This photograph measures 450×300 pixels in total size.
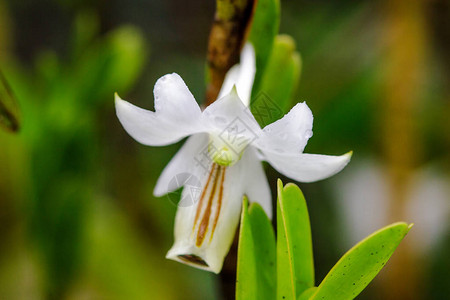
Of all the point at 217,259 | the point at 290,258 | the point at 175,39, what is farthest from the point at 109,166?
the point at 290,258

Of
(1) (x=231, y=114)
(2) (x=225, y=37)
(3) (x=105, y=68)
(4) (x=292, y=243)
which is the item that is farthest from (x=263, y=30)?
(3) (x=105, y=68)

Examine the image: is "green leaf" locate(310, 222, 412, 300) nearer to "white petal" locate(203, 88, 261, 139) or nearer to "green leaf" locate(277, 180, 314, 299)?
"green leaf" locate(277, 180, 314, 299)

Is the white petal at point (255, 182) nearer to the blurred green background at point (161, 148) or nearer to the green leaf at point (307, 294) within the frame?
the green leaf at point (307, 294)

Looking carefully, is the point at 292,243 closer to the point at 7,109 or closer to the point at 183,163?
the point at 183,163

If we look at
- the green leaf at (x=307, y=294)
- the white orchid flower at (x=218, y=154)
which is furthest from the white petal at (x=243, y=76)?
the green leaf at (x=307, y=294)

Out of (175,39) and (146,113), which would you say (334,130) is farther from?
(146,113)
